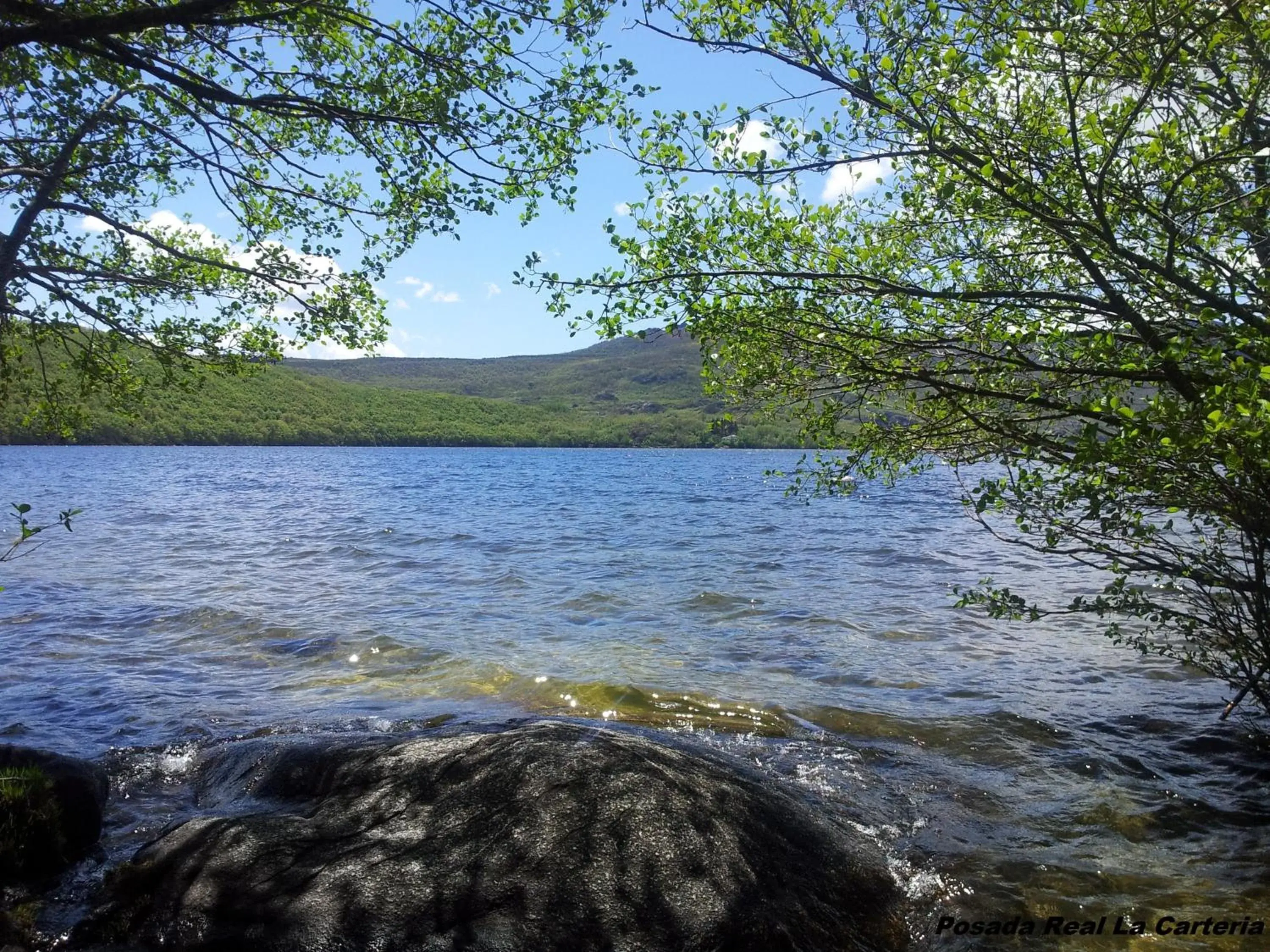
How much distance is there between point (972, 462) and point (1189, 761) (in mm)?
4463

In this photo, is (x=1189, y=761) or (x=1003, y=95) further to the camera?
(x=1189, y=761)

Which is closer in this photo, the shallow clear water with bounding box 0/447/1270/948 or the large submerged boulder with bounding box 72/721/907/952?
the large submerged boulder with bounding box 72/721/907/952

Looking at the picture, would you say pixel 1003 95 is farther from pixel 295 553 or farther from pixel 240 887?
pixel 295 553

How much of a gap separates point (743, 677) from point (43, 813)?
378 inches

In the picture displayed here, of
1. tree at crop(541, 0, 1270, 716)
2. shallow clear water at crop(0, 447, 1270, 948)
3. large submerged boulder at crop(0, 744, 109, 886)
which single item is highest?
tree at crop(541, 0, 1270, 716)

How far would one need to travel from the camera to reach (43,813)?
250 inches

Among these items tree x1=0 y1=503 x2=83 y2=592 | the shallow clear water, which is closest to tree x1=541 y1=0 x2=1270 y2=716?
the shallow clear water

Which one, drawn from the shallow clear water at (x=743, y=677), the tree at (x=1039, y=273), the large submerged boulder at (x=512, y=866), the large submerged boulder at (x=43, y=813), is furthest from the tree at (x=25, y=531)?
the tree at (x=1039, y=273)

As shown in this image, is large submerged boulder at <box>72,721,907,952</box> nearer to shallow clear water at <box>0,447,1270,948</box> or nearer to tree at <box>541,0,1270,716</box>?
shallow clear water at <box>0,447,1270,948</box>

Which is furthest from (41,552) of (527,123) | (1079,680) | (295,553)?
(1079,680)

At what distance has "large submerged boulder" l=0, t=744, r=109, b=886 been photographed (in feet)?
19.8

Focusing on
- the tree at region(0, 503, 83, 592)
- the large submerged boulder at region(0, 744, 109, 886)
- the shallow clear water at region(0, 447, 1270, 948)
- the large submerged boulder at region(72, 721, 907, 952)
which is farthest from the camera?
the shallow clear water at region(0, 447, 1270, 948)

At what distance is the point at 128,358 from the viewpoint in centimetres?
1078

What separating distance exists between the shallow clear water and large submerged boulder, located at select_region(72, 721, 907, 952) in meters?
1.21
